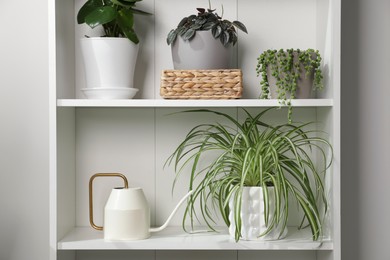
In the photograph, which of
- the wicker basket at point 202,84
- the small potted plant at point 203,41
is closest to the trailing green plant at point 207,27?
the small potted plant at point 203,41

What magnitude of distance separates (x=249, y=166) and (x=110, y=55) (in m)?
0.55

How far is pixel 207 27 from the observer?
1742 mm

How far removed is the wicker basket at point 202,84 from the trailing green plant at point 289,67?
9 centimetres

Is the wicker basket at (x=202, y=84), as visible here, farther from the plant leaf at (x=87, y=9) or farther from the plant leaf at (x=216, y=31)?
the plant leaf at (x=87, y=9)

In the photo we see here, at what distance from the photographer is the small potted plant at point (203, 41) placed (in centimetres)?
174

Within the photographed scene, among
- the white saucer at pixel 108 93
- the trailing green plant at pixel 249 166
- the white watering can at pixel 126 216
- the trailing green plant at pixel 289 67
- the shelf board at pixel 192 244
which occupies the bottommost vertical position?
the shelf board at pixel 192 244

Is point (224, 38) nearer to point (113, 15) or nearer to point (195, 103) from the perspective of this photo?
point (195, 103)

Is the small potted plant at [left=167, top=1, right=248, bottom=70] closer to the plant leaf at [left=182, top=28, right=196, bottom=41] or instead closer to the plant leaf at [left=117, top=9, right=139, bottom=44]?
the plant leaf at [left=182, top=28, right=196, bottom=41]
